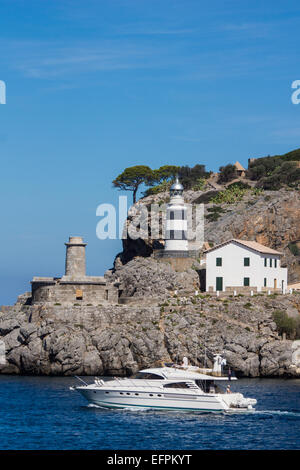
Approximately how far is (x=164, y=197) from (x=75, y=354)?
41.7 metres

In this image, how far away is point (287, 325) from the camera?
76.3 metres

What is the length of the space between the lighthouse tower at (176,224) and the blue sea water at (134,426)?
32739 mm

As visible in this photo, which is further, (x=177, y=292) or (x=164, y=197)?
(x=164, y=197)

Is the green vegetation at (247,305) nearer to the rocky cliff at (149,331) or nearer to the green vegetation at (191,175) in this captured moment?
the rocky cliff at (149,331)

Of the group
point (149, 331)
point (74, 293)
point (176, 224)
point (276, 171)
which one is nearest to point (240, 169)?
point (276, 171)

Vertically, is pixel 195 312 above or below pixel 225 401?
above

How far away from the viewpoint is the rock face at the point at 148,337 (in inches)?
2842

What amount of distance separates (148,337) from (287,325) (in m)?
13.0

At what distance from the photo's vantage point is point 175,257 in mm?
88625

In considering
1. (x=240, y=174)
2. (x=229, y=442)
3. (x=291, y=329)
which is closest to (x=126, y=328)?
(x=291, y=329)

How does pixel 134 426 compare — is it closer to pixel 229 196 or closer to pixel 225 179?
pixel 229 196

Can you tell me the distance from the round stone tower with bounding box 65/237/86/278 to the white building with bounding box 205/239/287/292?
1269 centimetres

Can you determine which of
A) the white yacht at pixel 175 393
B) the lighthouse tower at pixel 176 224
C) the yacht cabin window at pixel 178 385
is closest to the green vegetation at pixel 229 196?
the lighthouse tower at pixel 176 224
